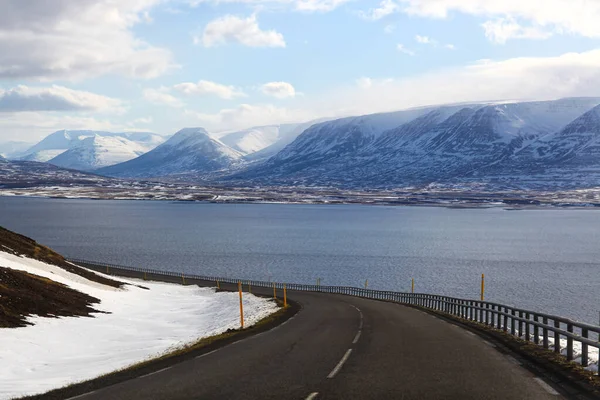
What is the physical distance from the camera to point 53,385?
15.1m

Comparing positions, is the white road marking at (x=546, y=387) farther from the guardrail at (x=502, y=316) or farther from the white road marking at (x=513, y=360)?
the white road marking at (x=513, y=360)

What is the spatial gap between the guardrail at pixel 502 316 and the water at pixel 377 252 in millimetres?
12978

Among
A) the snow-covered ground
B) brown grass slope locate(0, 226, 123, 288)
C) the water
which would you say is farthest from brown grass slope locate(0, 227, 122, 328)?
the water

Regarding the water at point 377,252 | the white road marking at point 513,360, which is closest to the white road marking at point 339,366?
the white road marking at point 513,360

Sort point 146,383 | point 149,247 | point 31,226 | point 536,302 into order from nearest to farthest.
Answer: point 146,383 < point 536,302 < point 149,247 < point 31,226

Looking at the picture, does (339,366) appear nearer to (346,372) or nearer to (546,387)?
(346,372)

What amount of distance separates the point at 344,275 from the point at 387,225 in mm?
98137

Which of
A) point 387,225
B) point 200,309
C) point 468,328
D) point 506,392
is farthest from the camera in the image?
point 387,225

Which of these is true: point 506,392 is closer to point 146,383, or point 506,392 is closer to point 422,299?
point 146,383

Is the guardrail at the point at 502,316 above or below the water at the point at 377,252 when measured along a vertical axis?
above

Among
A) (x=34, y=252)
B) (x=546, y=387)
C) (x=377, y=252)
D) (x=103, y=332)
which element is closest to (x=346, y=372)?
(x=546, y=387)

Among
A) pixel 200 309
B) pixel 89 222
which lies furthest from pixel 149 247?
pixel 200 309

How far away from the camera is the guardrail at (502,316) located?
15938mm

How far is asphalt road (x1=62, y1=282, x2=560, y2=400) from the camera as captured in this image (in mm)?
12398
